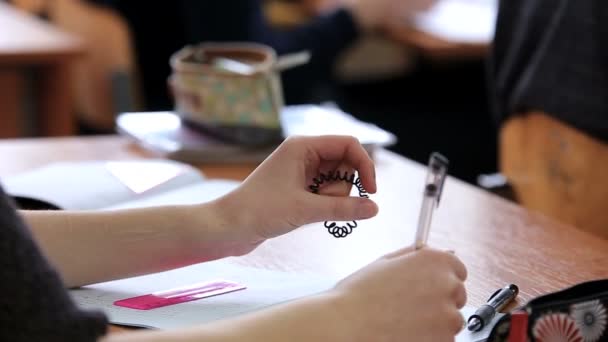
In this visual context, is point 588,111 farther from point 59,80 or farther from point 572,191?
point 59,80

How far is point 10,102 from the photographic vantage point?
7.57ft

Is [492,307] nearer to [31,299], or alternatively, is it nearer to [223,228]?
[223,228]

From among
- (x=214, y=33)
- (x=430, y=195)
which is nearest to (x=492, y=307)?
(x=430, y=195)

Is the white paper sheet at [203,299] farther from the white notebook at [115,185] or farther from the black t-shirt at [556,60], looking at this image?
the black t-shirt at [556,60]

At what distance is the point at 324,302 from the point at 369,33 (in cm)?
224

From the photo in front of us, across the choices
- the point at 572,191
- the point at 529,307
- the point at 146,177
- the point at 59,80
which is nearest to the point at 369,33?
the point at 59,80

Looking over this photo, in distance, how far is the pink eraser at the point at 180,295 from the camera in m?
0.74

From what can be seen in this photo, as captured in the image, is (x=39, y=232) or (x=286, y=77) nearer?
(x=39, y=232)

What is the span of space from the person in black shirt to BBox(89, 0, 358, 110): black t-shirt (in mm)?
1204

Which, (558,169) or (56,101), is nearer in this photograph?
(558,169)

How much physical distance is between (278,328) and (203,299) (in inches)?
6.9

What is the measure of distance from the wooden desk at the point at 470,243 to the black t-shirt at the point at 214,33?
88 centimetres

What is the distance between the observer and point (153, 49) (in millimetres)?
2082

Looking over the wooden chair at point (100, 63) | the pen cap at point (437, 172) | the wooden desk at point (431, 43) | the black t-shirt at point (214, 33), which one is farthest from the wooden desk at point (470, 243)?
A: the wooden desk at point (431, 43)
